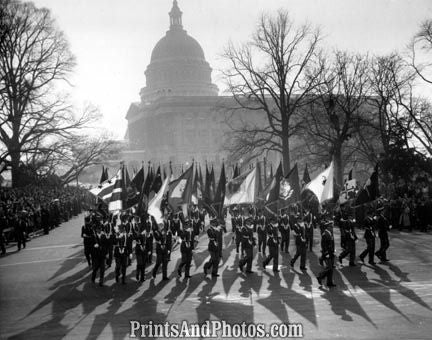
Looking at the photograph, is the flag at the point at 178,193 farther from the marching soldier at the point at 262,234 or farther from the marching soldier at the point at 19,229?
the marching soldier at the point at 19,229

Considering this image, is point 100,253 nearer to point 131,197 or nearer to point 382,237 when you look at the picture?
point 131,197

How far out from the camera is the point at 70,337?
30.9ft

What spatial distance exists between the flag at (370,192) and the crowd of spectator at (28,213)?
14.0 metres

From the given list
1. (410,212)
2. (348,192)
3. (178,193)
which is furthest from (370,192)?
(410,212)

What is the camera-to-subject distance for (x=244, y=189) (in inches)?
689

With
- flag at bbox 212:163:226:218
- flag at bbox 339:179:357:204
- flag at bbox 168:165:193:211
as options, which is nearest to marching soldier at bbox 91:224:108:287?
flag at bbox 168:165:193:211

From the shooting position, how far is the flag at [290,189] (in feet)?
55.0

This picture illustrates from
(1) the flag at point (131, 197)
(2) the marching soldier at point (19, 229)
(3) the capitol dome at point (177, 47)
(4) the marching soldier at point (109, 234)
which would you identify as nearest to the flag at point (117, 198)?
(1) the flag at point (131, 197)

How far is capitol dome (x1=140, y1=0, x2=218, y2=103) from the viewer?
111m

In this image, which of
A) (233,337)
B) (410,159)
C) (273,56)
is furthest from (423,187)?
(233,337)

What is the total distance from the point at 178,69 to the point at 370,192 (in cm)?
9788

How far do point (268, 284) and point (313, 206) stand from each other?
44.3ft

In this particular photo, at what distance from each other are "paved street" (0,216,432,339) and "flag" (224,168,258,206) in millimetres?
2023

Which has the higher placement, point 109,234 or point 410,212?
point 410,212
